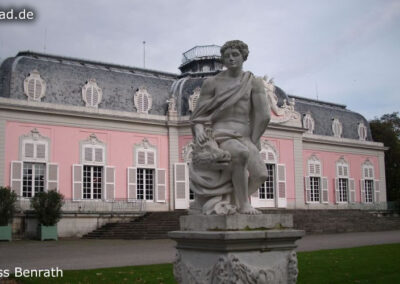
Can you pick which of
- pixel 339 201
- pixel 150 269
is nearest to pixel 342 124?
pixel 339 201

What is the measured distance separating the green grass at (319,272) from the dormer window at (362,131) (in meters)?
26.8

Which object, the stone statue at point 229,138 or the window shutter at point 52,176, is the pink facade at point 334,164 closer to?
the window shutter at point 52,176

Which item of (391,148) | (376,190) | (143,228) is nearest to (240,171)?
(143,228)

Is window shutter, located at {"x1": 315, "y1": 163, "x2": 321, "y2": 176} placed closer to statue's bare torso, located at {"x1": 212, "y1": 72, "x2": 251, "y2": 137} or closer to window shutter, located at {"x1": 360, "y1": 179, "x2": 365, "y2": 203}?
window shutter, located at {"x1": 360, "y1": 179, "x2": 365, "y2": 203}

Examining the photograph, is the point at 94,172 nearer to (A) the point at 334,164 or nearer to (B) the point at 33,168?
(B) the point at 33,168

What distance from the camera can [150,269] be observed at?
10055mm

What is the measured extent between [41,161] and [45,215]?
3.69 meters

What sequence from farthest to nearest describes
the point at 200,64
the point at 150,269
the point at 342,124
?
the point at 342,124 → the point at 200,64 → the point at 150,269

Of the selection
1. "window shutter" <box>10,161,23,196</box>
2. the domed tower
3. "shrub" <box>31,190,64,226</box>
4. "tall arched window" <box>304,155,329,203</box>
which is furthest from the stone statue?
"tall arched window" <box>304,155,329,203</box>

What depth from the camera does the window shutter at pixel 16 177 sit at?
22844mm

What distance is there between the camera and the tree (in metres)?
40.4

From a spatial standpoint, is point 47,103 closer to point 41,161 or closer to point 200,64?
point 41,161

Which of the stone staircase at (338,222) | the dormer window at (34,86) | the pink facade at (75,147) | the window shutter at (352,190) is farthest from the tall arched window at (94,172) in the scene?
the window shutter at (352,190)

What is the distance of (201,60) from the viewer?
32.9 metres
